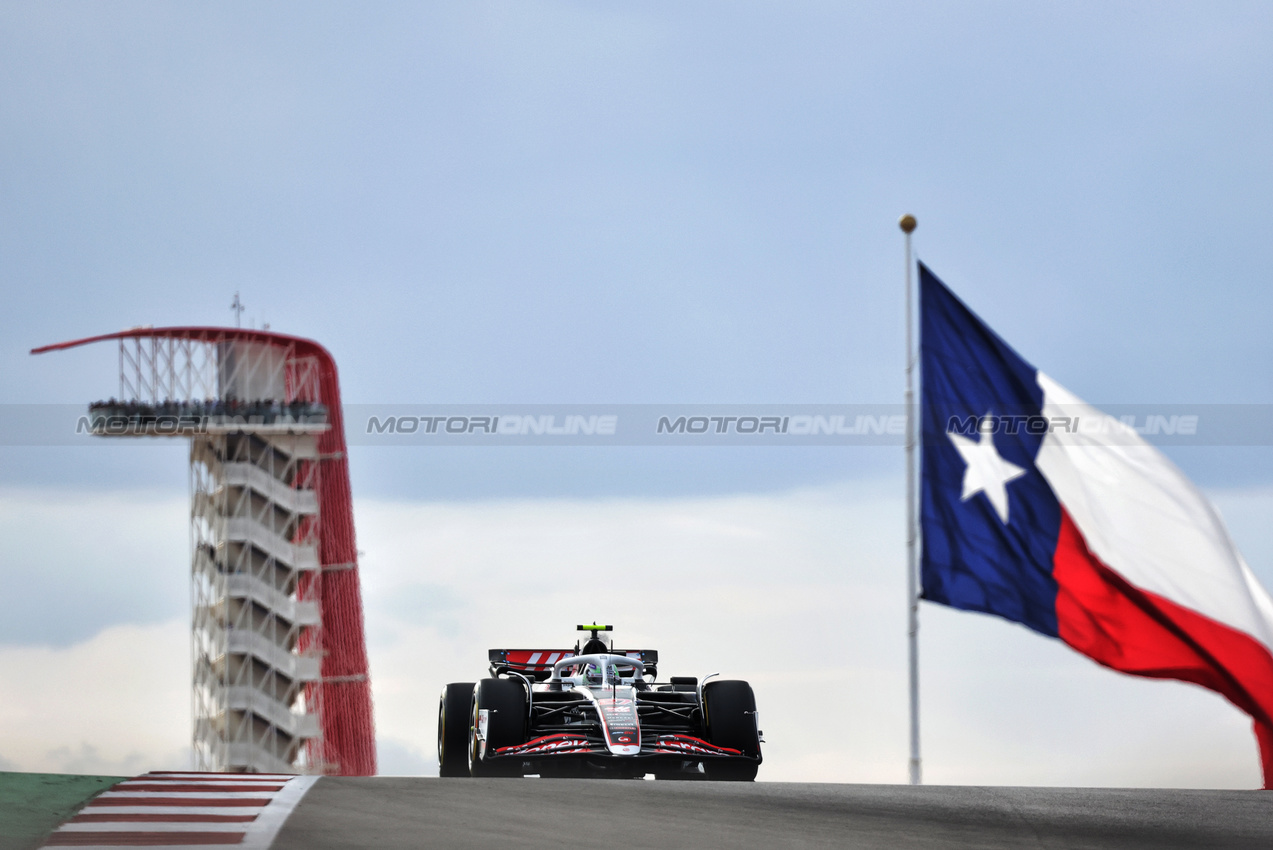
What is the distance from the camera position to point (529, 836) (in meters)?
11.3

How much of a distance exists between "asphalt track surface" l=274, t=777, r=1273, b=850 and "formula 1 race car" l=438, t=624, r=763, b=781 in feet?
10.3

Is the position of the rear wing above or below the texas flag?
below

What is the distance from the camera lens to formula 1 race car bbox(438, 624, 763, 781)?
17.9 m

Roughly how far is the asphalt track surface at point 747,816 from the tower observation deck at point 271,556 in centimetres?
4799

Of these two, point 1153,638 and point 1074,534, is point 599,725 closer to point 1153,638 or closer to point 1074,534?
point 1074,534

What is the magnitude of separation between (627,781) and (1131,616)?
533 cm

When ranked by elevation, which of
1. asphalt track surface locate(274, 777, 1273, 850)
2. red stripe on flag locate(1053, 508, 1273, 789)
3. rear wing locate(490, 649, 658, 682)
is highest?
red stripe on flag locate(1053, 508, 1273, 789)

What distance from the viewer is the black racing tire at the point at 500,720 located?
59.1ft

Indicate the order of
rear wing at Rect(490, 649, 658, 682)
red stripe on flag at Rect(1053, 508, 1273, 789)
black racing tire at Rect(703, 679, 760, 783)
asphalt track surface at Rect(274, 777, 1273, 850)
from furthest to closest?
rear wing at Rect(490, 649, 658, 682)
black racing tire at Rect(703, 679, 760, 783)
red stripe on flag at Rect(1053, 508, 1273, 789)
asphalt track surface at Rect(274, 777, 1273, 850)

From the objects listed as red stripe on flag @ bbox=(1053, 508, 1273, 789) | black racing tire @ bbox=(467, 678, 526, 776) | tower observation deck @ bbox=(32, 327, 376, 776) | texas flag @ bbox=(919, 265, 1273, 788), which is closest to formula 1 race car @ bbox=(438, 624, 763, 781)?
black racing tire @ bbox=(467, 678, 526, 776)

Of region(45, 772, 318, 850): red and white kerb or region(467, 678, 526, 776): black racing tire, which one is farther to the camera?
region(467, 678, 526, 776): black racing tire

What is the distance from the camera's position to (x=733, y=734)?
1870 centimetres

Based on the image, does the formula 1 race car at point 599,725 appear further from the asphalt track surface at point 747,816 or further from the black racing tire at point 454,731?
the asphalt track surface at point 747,816

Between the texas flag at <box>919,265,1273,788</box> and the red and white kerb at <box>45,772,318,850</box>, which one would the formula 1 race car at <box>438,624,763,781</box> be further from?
the texas flag at <box>919,265,1273,788</box>
